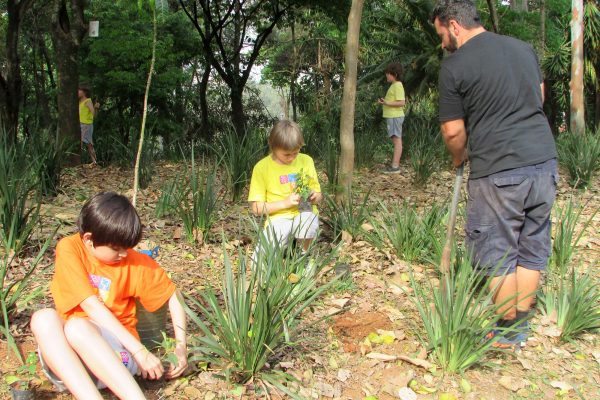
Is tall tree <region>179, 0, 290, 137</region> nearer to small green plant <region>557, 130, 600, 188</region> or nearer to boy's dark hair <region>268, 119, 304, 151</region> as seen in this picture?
small green plant <region>557, 130, 600, 188</region>

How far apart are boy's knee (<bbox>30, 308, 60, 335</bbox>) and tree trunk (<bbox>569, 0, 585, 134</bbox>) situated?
8495mm

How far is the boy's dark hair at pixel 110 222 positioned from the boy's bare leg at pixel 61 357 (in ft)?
1.10

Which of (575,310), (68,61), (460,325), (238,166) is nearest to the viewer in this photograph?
(460,325)

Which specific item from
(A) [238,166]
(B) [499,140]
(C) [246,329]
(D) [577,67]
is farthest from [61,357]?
(D) [577,67]

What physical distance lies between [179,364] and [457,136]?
1633mm

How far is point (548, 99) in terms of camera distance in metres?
16.6

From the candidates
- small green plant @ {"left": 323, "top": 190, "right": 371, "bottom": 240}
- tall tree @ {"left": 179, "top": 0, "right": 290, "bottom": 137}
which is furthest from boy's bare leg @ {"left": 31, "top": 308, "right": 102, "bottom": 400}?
tall tree @ {"left": 179, "top": 0, "right": 290, "bottom": 137}

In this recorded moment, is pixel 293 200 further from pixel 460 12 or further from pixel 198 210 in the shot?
pixel 460 12

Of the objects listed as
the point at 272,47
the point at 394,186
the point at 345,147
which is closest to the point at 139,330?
the point at 345,147

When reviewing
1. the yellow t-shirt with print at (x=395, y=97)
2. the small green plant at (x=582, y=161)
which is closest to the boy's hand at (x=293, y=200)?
the yellow t-shirt with print at (x=395, y=97)

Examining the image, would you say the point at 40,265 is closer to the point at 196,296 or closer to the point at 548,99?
the point at 196,296

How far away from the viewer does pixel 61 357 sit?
6.63ft

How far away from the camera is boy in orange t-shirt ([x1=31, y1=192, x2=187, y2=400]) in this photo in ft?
6.63

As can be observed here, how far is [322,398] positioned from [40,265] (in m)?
1.92
